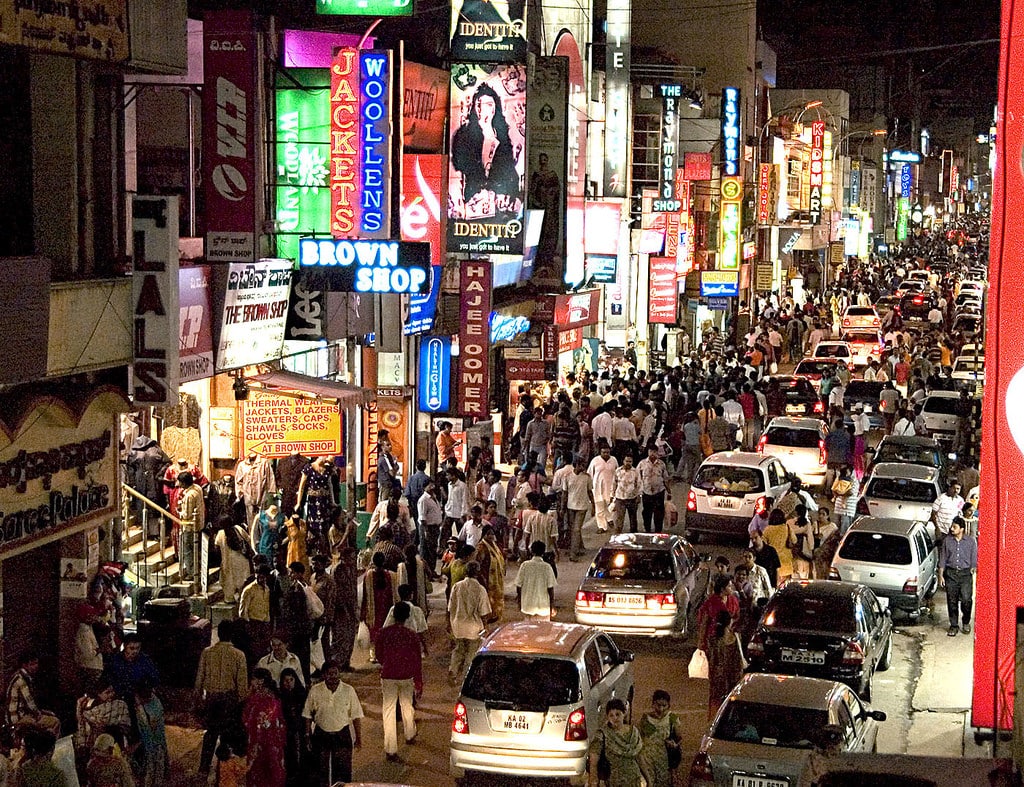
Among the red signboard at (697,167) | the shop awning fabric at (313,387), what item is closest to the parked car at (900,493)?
the shop awning fabric at (313,387)

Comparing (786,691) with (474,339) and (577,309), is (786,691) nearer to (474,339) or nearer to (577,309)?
(474,339)

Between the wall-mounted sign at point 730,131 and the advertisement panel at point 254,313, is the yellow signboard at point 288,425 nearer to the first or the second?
the advertisement panel at point 254,313

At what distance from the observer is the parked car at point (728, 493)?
23578mm

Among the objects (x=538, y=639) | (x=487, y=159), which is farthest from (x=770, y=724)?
(x=487, y=159)

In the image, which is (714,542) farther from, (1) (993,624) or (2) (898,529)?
(1) (993,624)

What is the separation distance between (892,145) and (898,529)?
138635 mm

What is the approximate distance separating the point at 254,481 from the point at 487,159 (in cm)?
918

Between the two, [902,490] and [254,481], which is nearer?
[254,481]

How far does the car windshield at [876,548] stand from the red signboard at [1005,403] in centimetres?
1078

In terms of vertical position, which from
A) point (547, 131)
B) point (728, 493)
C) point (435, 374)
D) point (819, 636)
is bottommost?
point (819, 636)

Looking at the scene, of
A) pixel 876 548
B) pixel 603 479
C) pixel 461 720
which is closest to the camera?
pixel 461 720

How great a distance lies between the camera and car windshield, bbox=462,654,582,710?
1291 cm

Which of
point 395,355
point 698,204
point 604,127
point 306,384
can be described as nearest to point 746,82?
point 698,204

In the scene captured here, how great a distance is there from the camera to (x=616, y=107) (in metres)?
43.0
